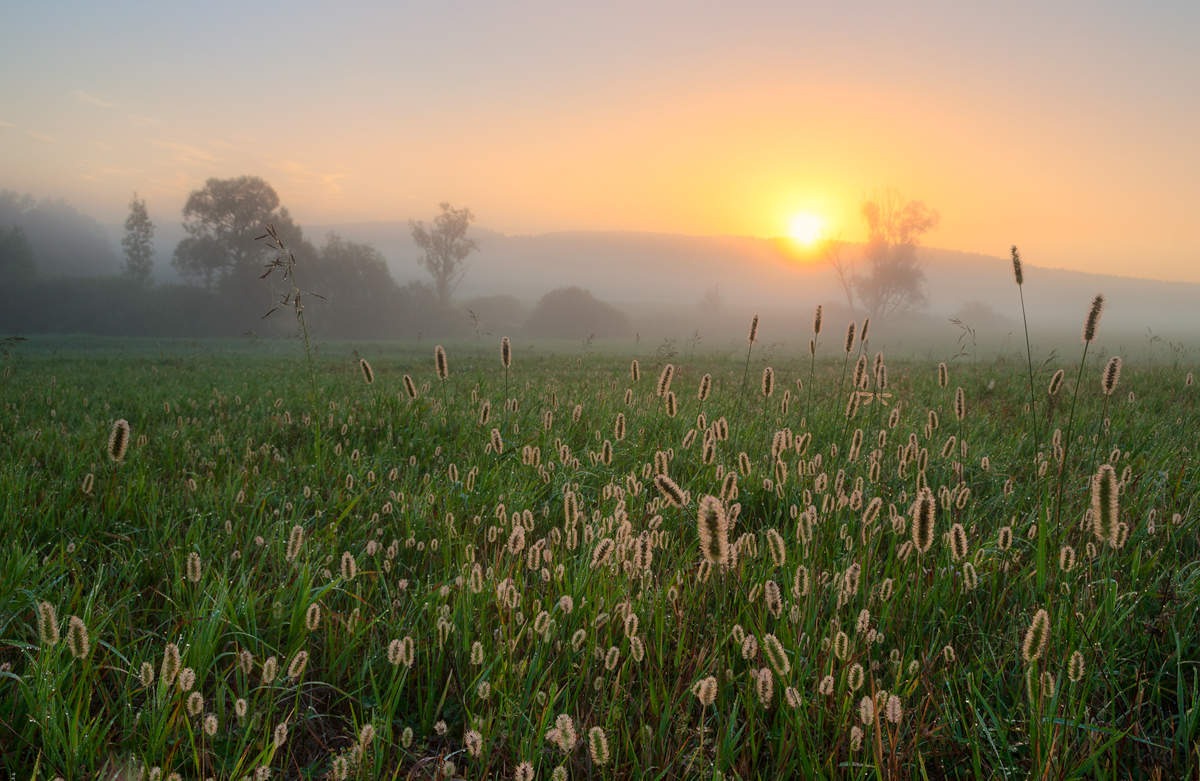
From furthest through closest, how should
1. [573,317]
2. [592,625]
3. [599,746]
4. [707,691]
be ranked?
1. [573,317]
2. [592,625]
3. [707,691]
4. [599,746]

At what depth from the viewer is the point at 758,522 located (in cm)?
408

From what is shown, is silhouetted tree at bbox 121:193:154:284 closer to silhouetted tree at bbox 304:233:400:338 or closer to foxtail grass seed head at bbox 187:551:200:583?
silhouetted tree at bbox 304:233:400:338

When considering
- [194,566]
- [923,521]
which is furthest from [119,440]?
[923,521]

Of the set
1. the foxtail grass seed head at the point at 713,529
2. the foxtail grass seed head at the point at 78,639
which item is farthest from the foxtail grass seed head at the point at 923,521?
the foxtail grass seed head at the point at 78,639

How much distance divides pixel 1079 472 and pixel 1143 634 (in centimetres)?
241

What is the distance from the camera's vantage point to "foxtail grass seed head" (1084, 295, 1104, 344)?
2.54 m

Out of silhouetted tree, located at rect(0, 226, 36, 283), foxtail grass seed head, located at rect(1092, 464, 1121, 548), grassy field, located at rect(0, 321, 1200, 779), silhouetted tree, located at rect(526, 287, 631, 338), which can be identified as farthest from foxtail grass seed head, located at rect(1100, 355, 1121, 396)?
silhouetted tree, located at rect(0, 226, 36, 283)

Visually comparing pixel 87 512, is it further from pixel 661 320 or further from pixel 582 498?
pixel 661 320

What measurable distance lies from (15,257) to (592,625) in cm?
9231

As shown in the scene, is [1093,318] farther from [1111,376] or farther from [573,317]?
[573,317]

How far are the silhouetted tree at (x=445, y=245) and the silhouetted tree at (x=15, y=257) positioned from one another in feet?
147

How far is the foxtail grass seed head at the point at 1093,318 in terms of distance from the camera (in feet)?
8.34

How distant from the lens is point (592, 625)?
7.64 feet

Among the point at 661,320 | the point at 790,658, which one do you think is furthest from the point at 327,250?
the point at 790,658
